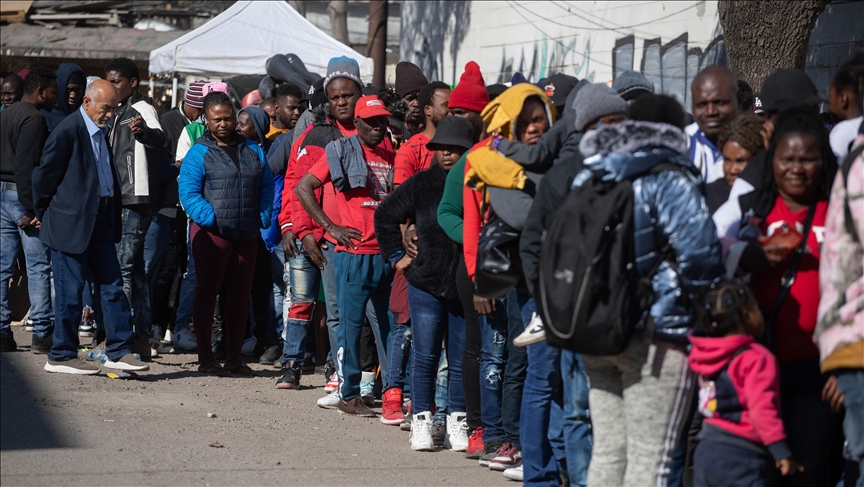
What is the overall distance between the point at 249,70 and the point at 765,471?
13996 mm

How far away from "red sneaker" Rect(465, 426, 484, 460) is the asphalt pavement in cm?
10

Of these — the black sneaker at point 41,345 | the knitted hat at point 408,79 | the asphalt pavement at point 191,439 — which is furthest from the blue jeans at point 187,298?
the knitted hat at point 408,79

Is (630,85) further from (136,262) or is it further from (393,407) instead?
(136,262)

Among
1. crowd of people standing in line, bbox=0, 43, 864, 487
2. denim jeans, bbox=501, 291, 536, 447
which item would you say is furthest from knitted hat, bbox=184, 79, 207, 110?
denim jeans, bbox=501, 291, 536, 447

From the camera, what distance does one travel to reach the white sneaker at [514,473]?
6086mm

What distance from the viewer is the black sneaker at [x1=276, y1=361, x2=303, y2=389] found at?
28.2 feet

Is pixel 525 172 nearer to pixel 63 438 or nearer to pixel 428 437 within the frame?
pixel 428 437

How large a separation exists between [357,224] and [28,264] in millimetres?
3609

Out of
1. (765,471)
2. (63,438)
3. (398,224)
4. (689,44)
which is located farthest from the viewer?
(689,44)

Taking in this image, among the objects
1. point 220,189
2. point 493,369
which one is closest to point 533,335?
point 493,369

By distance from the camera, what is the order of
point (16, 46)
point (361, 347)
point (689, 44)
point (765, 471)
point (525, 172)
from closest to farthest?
point (765, 471), point (525, 172), point (361, 347), point (689, 44), point (16, 46)

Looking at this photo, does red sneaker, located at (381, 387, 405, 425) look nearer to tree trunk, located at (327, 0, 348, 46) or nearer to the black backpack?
the black backpack

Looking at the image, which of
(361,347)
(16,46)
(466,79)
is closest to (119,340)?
(361,347)

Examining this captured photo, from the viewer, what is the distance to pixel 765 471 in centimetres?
432
